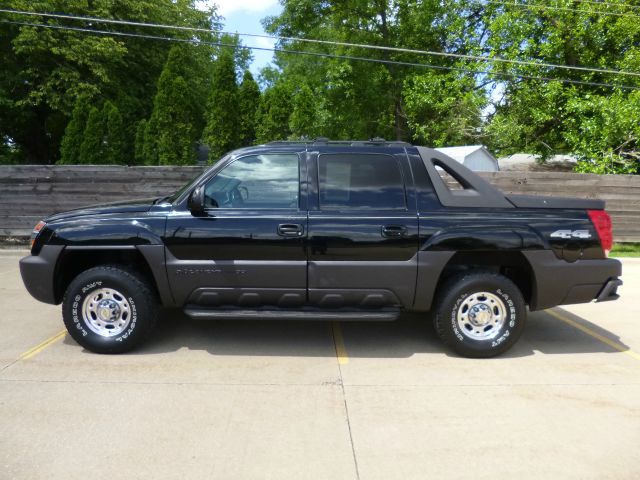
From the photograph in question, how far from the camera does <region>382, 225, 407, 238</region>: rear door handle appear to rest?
4.66 meters

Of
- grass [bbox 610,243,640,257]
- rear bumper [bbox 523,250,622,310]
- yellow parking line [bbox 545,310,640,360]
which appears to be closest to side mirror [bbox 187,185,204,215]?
rear bumper [bbox 523,250,622,310]

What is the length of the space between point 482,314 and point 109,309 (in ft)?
11.4

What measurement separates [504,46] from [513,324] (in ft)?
52.2

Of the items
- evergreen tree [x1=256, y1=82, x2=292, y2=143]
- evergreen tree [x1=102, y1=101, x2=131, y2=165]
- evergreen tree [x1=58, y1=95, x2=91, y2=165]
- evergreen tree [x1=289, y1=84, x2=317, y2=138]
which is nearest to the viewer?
evergreen tree [x1=256, y1=82, x2=292, y2=143]

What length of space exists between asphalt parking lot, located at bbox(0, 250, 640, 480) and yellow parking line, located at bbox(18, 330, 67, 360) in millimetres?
20

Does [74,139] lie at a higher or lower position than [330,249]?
higher

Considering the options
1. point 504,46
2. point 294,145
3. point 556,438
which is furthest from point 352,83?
point 556,438

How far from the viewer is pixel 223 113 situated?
52.9 feet

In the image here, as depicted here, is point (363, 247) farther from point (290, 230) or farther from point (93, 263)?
point (93, 263)

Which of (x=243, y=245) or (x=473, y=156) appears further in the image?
(x=473, y=156)

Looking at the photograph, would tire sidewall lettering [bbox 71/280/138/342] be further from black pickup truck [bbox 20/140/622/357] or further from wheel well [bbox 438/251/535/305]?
wheel well [bbox 438/251/535/305]

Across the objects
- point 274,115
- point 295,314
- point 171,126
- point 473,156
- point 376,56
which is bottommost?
A: point 295,314

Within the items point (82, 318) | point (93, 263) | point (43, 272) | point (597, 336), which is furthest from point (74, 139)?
point (597, 336)

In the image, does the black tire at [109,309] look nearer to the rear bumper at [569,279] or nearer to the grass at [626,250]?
the rear bumper at [569,279]
